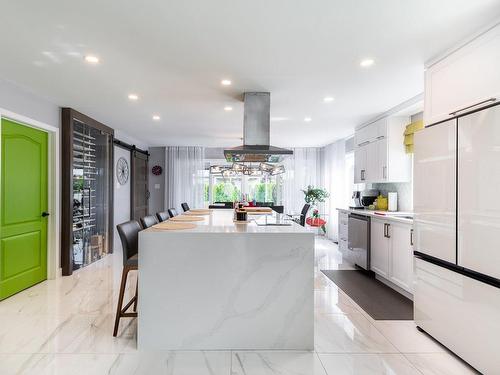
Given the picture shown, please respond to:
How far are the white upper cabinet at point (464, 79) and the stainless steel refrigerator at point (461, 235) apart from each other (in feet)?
0.45

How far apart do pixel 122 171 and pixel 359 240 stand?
471 cm

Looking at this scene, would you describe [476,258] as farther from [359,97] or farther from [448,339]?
[359,97]

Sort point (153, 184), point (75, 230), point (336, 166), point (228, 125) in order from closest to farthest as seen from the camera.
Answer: point (75, 230)
point (228, 125)
point (336, 166)
point (153, 184)

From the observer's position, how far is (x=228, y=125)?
541 centimetres

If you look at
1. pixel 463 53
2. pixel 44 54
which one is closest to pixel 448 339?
pixel 463 53

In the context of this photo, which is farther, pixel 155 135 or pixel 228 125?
pixel 155 135

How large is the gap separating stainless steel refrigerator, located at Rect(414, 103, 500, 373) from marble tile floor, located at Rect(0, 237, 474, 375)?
249mm

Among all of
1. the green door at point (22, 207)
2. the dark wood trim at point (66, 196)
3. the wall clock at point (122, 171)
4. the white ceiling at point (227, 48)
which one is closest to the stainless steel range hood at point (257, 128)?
the white ceiling at point (227, 48)

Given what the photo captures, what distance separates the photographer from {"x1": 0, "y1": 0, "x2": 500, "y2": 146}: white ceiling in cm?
197

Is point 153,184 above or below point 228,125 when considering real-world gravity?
below

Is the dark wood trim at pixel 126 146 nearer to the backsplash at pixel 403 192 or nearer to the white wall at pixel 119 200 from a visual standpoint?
the white wall at pixel 119 200

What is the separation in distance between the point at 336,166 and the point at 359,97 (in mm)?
3392

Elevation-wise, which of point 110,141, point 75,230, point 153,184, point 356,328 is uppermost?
point 110,141

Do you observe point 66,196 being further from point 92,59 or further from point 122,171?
point 92,59
